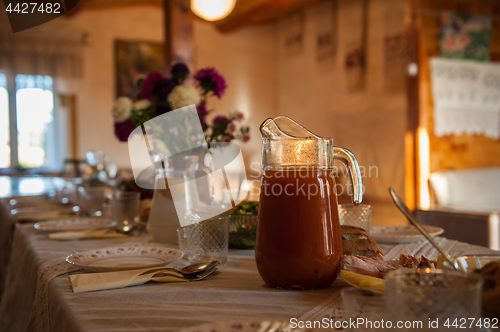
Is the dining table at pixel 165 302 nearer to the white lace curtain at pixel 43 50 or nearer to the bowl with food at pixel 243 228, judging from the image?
the bowl with food at pixel 243 228

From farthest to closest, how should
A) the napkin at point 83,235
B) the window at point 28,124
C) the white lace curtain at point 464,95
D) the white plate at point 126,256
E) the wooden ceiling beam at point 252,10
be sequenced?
the window at point 28,124 → the wooden ceiling beam at point 252,10 → the white lace curtain at point 464,95 → the napkin at point 83,235 → the white plate at point 126,256

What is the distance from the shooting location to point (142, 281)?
0.65m

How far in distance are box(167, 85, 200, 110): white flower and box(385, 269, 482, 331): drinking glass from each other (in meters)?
0.91

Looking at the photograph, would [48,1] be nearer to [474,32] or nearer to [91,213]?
[91,213]

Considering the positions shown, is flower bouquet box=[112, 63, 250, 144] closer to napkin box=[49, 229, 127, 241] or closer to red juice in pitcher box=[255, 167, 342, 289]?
napkin box=[49, 229, 127, 241]

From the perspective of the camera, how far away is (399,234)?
1.06 m

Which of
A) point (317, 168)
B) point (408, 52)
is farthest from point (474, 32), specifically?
point (317, 168)

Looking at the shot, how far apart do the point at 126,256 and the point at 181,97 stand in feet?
1.75

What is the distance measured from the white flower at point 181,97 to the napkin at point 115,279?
0.64 metres

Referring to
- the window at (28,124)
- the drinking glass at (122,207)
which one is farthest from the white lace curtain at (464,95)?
the window at (28,124)

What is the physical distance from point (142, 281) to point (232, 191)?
18.3 inches

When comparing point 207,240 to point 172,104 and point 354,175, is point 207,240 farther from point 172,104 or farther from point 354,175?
point 172,104

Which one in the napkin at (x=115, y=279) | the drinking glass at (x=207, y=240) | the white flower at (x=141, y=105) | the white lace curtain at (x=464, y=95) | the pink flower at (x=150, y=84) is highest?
the white lace curtain at (x=464, y=95)

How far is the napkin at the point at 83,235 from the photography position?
105cm
